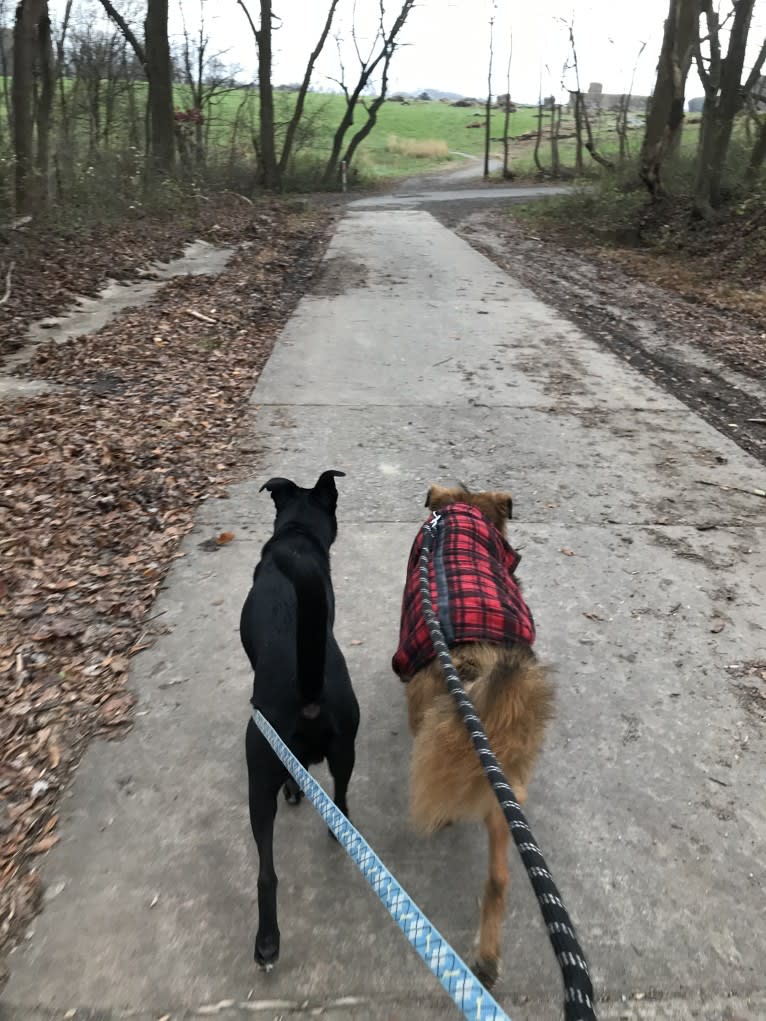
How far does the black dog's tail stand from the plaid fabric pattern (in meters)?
0.47

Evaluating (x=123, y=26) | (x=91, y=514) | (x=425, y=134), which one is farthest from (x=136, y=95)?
(x=425, y=134)

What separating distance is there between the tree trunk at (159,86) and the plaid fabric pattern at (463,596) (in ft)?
62.5

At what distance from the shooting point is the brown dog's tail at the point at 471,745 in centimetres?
209

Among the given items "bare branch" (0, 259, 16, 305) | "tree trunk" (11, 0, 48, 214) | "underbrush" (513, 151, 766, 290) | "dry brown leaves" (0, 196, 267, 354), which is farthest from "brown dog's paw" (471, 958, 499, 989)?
"tree trunk" (11, 0, 48, 214)

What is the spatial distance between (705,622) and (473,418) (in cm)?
332

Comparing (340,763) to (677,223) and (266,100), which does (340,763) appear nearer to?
(677,223)

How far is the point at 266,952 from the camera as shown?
2.22m

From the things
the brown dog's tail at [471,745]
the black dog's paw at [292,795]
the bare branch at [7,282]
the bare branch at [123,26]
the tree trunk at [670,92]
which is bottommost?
the black dog's paw at [292,795]

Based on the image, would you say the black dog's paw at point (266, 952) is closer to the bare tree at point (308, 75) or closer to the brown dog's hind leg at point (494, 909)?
the brown dog's hind leg at point (494, 909)

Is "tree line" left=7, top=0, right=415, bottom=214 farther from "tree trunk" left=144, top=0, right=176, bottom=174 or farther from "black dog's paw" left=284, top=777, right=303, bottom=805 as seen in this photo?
"black dog's paw" left=284, top=777, right=303, bottom=805

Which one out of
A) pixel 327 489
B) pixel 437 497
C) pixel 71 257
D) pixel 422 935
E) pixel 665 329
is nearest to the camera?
pixel 422 935

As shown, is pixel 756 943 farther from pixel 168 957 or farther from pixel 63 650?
pixel 63 650

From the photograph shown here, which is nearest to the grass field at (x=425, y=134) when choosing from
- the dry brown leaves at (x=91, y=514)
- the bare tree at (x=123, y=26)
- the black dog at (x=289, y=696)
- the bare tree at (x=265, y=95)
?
the bare tree at (x=265, y=95)

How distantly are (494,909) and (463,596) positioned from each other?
0.96m
